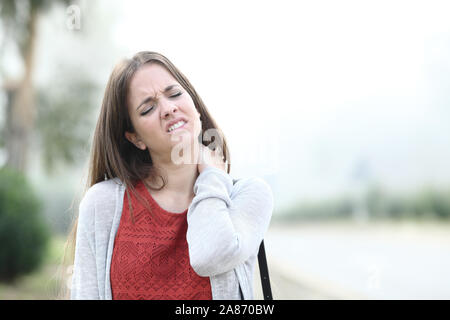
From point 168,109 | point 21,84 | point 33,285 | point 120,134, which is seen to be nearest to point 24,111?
point 21,84

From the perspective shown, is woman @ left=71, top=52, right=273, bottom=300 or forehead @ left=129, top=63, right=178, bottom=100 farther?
forehead @ left=129, top=63, right=178, bottom=100

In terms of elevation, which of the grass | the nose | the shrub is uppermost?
the nose

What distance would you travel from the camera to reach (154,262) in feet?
4.18

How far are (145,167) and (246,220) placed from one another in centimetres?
40

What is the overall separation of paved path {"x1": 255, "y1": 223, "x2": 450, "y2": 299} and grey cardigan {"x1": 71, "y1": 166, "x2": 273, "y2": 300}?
342 centimetres

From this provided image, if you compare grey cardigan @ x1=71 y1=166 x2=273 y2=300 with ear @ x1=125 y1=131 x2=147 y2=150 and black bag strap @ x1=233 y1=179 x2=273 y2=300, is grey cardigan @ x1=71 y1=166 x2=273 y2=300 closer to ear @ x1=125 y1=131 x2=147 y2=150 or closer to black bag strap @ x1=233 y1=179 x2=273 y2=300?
black bag strap @ x1=233 y1=179 x2=273 y2=300

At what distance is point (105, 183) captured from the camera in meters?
1.39

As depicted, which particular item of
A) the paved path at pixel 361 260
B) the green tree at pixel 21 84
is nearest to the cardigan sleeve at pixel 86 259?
the paved path at pixel 361 260

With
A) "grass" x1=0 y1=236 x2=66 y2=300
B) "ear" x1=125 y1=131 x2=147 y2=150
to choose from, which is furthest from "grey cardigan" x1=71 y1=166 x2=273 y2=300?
"grass" x1=0 y1=236 x2=66 y2=300

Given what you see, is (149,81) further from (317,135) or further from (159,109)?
(317,135)

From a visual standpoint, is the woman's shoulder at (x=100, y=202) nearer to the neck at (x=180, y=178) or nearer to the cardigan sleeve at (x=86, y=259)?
the cardigan sleeve at (x=86, y=259)

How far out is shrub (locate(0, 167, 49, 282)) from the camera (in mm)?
4840
